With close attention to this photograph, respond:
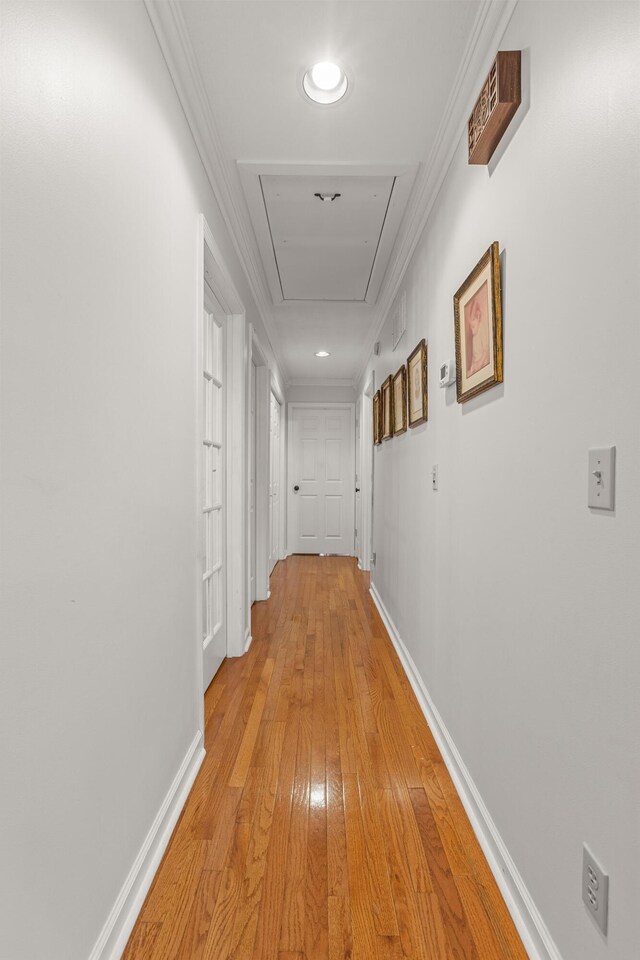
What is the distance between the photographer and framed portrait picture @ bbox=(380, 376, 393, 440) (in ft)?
11.5

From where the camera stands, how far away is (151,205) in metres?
1.41


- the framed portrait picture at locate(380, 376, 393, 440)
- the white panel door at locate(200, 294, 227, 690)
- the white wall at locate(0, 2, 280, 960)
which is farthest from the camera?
the framed portrait picture at locate(380, 376, 393, 440)

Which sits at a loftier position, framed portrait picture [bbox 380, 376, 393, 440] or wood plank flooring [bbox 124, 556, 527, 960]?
framed portrait picture [bbox 380, 376, 393, 440]

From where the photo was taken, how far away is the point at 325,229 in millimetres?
2787

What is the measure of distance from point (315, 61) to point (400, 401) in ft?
5.78

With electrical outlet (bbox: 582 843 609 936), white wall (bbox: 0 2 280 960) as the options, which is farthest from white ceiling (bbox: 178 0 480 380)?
electrical outlet (bbox: 582 843 609 936)

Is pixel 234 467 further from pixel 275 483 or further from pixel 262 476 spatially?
pixel 275 483

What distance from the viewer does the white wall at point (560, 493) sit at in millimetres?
840

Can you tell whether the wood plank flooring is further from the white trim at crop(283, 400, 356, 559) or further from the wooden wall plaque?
the white trim at crop(283, 400, 356, 559)

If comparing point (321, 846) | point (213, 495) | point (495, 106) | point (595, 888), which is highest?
point (495, 106)

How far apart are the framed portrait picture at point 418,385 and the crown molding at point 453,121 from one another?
1.96 feet

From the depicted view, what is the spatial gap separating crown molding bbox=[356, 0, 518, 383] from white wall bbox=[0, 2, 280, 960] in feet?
3.00

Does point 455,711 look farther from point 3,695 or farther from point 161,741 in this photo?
point 3,695

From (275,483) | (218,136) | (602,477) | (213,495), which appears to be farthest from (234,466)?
(275,483)
